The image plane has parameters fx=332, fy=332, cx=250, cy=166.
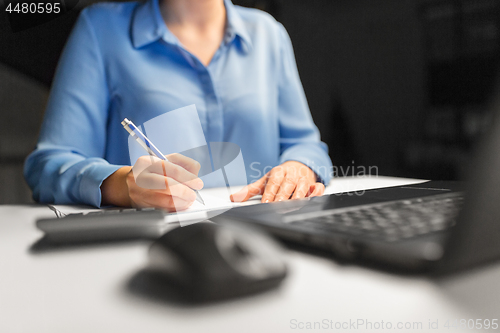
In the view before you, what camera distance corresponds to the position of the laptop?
0.17 m

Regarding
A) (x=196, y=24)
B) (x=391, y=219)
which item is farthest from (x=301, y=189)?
(x=196, y=24)

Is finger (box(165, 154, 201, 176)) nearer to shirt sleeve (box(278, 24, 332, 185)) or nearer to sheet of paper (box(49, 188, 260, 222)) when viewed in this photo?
sheet of paper (box(49, 188, 260, 222))

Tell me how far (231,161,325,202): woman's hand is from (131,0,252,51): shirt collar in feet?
1.21

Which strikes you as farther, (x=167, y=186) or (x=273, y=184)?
(x=273, y=184)

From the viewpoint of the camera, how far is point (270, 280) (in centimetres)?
18

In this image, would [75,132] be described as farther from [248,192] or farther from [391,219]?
[391,219]

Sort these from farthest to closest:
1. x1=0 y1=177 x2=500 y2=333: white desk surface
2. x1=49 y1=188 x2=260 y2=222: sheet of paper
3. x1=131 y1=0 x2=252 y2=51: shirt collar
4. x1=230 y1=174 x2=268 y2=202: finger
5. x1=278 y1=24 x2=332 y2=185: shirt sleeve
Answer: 1. x1=278 y1=24 x2=332 y2=185: shirt sleeve
2. x1=131 y1=0 x2=252 y2=51: shirt collar
3. x1=230 y1=174 x2=268 y2=202: finger
4. x1=49 y1=188 x2=260 y2=222: sheet of paper
5. x1=0 y1=177 x2=500 y2=333: white desk surface

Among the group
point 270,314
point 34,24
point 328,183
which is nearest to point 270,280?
point 270,314

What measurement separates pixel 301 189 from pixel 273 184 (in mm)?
46

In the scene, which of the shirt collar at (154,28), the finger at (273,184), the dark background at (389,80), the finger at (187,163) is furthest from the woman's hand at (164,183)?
the dark background at (389,80)

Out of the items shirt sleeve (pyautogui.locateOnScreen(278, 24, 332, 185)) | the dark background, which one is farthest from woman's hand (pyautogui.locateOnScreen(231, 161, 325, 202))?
the dark background

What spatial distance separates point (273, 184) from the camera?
1.74 ft

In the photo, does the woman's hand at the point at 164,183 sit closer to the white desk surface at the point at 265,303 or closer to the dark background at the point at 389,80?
the white desk surface at the point at 265,303

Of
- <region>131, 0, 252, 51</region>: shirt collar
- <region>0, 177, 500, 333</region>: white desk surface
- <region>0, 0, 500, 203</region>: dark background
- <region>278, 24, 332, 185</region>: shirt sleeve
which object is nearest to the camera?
<region>0, 177, 500, 333</region>: white desk surface
